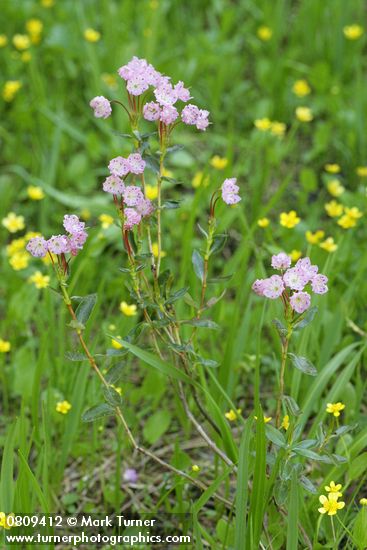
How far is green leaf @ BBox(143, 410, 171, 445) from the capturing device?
213 cm

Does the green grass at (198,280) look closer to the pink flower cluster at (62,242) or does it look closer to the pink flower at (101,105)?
the pink flower at (101,105)

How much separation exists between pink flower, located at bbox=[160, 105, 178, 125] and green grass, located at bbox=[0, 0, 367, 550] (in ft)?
0.42

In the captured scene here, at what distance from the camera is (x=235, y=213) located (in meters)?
2.82

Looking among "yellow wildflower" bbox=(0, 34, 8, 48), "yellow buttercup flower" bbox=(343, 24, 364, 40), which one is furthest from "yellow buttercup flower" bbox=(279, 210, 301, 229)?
"yellow wildflower" bbox=(0, 34, 8, 48)

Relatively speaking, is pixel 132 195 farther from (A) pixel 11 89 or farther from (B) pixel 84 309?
(A) pixel 11 89

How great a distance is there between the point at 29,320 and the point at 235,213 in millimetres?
846

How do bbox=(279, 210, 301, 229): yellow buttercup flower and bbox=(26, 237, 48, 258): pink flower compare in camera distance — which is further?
bbox=(279, 210, 301, 229): yellow buttercup flower

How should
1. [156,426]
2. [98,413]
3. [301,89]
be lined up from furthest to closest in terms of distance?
[301,89] < [156,426] < [98,413]

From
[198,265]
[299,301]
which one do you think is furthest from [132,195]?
[299,301]

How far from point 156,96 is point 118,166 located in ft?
0.53

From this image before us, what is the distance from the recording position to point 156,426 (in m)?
2.14

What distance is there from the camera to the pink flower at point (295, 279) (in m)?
1.42

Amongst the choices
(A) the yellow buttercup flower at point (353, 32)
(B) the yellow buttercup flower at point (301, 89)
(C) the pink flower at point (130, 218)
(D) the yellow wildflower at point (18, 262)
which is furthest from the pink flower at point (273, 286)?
(A) the yellow buttercup flower at point (353, 32)

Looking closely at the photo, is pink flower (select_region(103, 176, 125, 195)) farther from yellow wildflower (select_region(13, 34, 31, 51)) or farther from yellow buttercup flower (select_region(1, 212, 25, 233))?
yellow wildflower (select_region(13, 34, 31, 51))
